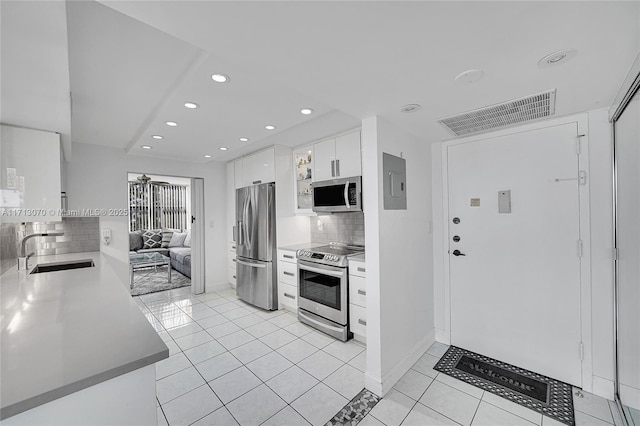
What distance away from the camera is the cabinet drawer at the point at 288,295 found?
352 cm

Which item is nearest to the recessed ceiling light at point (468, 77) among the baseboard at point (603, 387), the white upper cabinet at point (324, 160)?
the white upper cabinet at point (324, 160)

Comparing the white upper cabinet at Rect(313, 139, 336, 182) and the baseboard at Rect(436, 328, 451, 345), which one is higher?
the white upper cabinet at Rect(313, 139, 336, 182)

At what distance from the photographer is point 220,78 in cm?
180

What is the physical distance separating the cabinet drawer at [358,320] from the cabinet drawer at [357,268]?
35 cm

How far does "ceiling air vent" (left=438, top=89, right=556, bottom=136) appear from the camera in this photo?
1.83 meters

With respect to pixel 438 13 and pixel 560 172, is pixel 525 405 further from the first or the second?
pixel 438 13

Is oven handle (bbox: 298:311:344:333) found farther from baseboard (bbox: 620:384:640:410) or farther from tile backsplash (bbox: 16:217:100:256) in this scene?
tile backsplash (bbox: 16:217:100:256)

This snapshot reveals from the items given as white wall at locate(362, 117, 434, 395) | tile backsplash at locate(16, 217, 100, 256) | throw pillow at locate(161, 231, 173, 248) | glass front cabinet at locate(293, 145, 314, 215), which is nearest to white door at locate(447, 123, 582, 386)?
white wall at locate(362, 117, 434, 395)

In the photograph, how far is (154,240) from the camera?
7.18 m

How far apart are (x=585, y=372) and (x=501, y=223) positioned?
1.24m

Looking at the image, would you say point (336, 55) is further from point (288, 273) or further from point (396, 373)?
point (288, 273)

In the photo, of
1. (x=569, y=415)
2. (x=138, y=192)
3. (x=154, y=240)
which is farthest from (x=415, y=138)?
(x=138, y=192)

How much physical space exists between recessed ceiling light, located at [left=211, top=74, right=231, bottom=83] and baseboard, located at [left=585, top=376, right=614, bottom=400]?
134 inches

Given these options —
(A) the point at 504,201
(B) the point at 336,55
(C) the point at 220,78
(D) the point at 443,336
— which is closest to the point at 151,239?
(C) the point at 220,78
